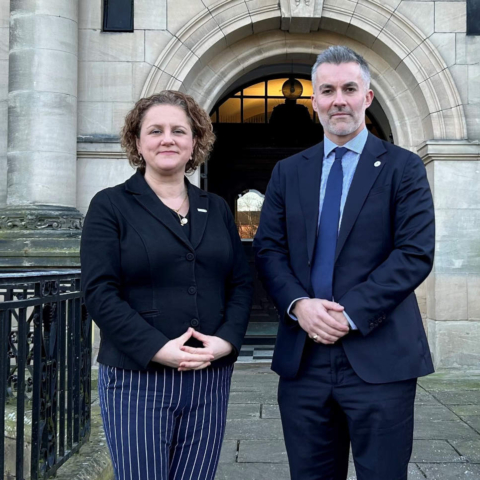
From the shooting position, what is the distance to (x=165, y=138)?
2.32 metres

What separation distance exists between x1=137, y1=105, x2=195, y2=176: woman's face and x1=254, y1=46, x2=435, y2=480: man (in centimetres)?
46

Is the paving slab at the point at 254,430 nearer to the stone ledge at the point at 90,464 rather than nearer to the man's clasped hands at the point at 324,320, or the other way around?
the stone ledge at the point at 90,464

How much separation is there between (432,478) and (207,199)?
8.10ft

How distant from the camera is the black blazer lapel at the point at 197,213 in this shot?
7.68 ft

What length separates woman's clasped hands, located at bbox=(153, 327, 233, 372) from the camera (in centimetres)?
216

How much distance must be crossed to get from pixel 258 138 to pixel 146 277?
36.4ft

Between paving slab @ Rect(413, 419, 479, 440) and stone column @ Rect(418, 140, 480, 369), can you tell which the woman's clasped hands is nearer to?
paving slab @ Rect(413, 419, 479, 440)

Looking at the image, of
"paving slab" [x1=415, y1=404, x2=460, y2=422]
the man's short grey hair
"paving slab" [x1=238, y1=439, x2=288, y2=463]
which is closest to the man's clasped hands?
the man's short grey hair

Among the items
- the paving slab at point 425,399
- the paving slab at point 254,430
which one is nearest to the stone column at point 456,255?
the paving slab at point 425,399

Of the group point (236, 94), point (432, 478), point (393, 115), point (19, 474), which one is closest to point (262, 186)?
point (236, 94)

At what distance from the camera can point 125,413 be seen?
7.33ft

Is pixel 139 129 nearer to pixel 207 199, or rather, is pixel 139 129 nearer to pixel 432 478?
pixel 207 199

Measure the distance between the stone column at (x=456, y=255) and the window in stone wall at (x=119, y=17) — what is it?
12.2 feet

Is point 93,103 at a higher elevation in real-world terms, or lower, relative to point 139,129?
higher
